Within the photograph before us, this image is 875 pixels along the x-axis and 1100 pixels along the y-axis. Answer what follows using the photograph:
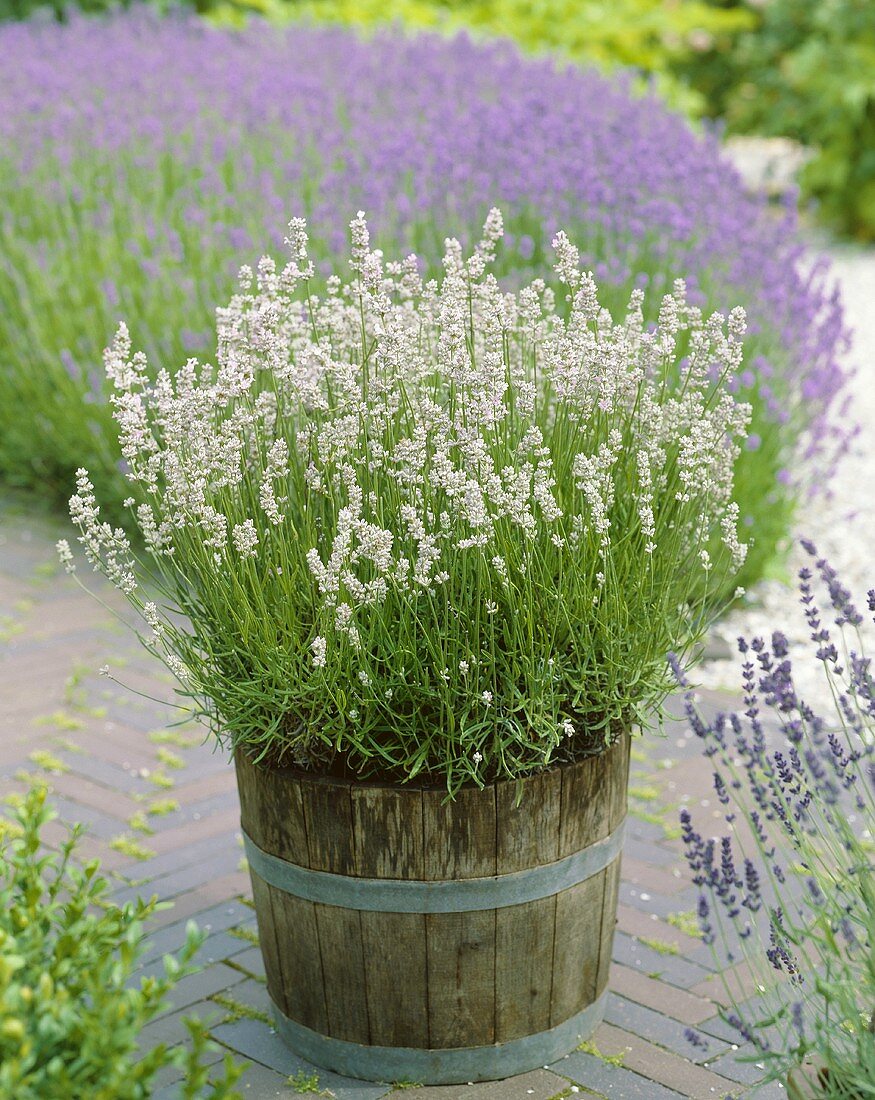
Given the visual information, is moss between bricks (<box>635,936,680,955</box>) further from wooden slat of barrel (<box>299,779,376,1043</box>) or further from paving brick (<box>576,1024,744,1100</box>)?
wooden slat of barrel (<box>299,779,376,1043</box>)

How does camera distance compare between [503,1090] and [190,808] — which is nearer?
[503,1090]

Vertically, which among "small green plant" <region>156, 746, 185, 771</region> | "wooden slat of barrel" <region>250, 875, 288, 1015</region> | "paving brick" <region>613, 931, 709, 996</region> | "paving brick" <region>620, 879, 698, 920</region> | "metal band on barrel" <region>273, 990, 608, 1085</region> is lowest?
"small green plant" <region>156, 746, 185, 771</region>

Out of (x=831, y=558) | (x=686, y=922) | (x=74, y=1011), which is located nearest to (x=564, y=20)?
(x=831, y=558)

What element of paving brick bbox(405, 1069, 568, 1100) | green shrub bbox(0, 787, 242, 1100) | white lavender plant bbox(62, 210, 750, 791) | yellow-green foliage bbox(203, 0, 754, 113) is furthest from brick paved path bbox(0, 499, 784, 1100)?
yellow-green foliage bbox(203, 0, 754, 113)

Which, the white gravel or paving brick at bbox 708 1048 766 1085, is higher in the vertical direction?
paving brick at bbox 708 1048 766 1085

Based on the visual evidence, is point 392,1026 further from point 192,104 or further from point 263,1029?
point 192,104

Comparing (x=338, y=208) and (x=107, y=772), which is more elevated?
(x=338, y=208)

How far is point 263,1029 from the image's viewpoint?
2.89 metres

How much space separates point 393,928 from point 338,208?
4071 mm

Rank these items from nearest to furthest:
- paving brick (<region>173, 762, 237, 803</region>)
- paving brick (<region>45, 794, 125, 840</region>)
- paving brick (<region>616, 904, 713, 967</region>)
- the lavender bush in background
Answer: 1. paving brick (<region>616, 904, 713, 967</region>)
2. paving brick (<region>45, 794, 125, 840</region>)
3. paving brick (<region>173, 762, 237, 803</region>)
4. the lavender bush in background

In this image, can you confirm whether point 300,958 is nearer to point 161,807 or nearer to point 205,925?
point 205,925

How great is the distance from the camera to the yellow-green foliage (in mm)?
11781

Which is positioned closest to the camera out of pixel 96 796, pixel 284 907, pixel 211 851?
pixel 284 907

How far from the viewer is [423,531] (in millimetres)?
2320
